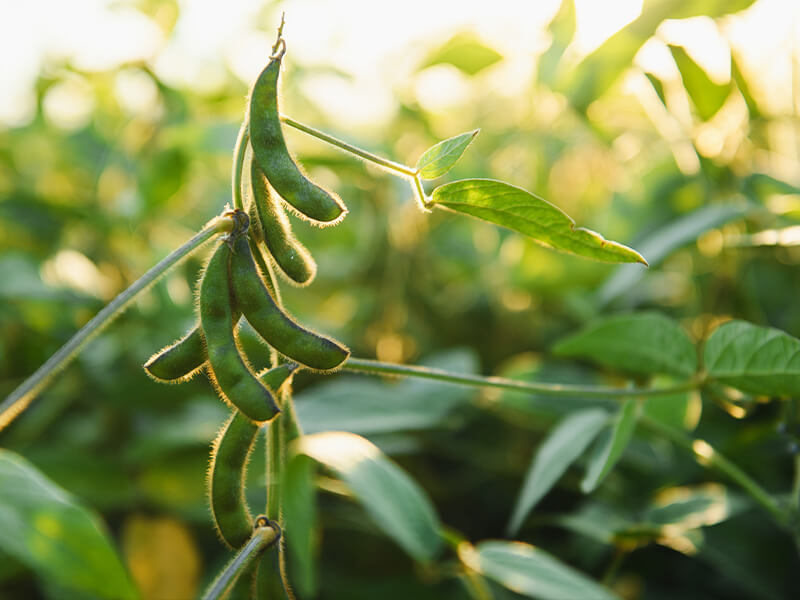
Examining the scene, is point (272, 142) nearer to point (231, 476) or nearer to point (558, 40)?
point (231, 476)

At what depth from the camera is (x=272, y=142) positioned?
0.39m

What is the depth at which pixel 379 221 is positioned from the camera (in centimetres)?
120

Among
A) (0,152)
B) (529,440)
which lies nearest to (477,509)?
(529,440)

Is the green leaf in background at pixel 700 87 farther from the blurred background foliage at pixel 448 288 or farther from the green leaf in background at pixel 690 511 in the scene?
the green leaf in background at pixel 690 511

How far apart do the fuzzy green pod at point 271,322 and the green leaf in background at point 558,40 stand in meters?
0.56

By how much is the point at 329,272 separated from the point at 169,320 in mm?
429

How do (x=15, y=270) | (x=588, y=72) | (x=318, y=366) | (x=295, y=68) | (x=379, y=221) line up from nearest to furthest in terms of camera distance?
A: (x=318, y=366) → (x=588, y=72) → (x=15, y=270) → (x=379, y=221) → (x=295, y=68)

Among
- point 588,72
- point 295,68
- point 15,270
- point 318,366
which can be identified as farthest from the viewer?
point 295,68

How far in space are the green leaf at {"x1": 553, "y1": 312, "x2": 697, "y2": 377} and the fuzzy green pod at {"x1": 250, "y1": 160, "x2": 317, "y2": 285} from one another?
311 millimetres

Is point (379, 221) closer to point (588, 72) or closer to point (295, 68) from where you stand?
point (295, 68)

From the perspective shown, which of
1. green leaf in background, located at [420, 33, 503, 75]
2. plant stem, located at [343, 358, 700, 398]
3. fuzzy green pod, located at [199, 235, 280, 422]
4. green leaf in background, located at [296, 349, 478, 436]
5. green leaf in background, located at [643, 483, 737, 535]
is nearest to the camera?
fuzzy green pod, located at [199, 235, 280, 422]

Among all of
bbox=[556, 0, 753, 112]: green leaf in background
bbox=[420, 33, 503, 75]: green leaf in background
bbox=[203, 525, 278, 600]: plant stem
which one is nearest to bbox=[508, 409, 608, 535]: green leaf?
bbox=[203, 525, 278, 600]: plant stem

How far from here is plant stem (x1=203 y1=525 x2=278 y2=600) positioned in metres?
0.38

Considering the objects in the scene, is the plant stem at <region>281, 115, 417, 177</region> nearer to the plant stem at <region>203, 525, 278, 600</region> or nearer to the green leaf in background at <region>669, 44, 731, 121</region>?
the plant stem at <region>203, 525, 278, 600</region>
